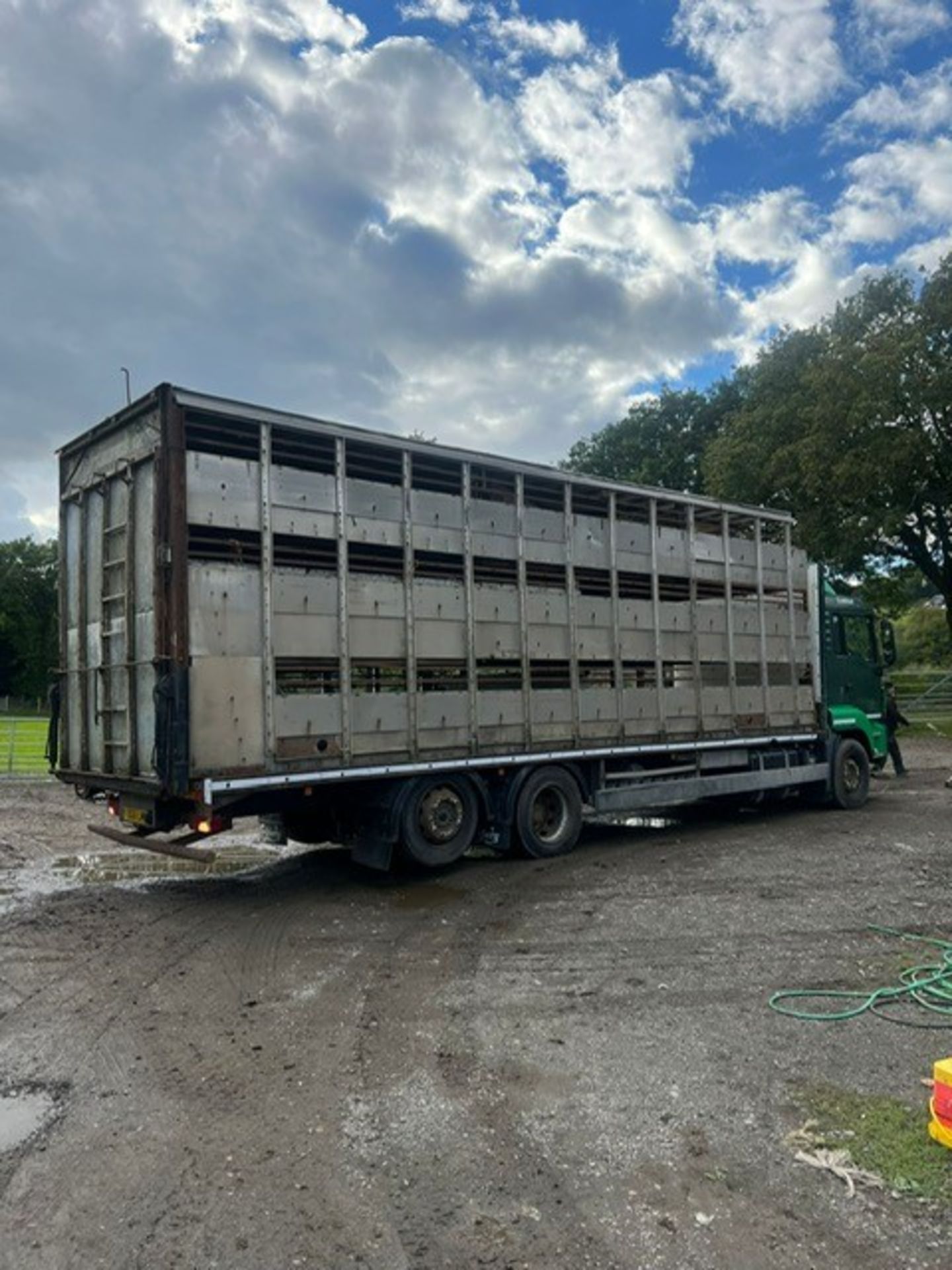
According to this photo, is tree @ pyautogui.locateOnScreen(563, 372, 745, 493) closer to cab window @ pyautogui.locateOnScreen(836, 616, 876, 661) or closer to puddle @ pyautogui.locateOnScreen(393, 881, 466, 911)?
cab window @ pyautogui.locateOnScreen(836, 616, 876, 661)

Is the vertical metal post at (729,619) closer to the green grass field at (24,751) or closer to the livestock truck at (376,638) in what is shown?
the livestock truck at (376,638)

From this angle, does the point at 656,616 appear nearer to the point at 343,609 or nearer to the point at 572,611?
the point at 572,611

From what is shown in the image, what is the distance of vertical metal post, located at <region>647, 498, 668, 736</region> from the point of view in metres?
10.8

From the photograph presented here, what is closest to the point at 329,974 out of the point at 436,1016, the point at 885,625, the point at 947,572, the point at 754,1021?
the point at 436,1016

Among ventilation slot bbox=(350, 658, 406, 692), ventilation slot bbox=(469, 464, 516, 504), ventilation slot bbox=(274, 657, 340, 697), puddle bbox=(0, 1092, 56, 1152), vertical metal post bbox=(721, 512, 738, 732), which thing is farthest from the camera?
vertical metal post bbox=(721, 512, 738, 732)

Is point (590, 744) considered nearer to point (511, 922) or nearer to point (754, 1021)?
point (511, 922)

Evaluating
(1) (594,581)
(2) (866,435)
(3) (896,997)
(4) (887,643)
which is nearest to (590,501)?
(1) (594,581)

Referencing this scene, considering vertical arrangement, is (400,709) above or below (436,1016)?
above

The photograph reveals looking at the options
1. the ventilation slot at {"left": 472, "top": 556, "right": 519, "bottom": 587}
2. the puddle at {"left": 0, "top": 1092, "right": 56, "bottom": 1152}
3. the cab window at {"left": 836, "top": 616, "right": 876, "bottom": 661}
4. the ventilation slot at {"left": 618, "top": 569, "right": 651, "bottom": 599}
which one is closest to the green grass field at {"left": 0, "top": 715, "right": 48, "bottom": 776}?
the ventilation slot at {"left": 472, "top": 556, "right": 519, "bottom": 587}

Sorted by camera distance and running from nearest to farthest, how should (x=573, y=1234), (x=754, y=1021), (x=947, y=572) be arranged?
(x=573, y=1234) < (x=754, y=1021) < (x=947, y=572)

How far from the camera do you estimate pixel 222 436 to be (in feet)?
24.8

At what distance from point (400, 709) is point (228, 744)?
5.64 feet

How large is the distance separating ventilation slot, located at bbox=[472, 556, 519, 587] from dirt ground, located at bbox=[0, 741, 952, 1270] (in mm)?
3003

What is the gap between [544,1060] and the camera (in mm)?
4559
